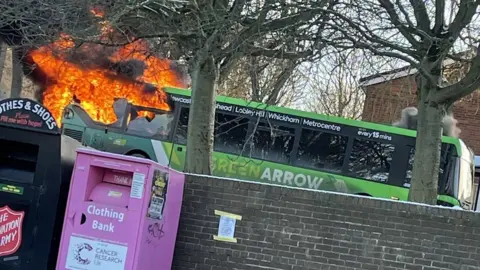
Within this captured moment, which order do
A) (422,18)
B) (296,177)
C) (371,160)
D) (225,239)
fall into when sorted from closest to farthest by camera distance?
(225,239)
(422,18)
(296,177)
(371,160)

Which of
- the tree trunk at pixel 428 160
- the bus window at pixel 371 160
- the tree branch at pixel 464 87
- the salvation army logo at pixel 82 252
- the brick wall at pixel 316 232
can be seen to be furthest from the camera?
the bus window at pixel 371 160

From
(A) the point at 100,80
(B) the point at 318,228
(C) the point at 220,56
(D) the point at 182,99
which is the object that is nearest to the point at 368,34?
(C) the point at 220,56

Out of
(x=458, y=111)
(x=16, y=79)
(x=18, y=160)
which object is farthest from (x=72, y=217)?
(x=458, y=111)

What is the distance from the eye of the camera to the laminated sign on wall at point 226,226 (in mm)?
7195

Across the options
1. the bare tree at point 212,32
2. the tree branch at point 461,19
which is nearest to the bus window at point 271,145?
the bare tree at point 212,32

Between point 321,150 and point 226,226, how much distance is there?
8.14 metres

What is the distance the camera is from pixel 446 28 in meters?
9.12

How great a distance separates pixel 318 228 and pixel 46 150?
332 cm

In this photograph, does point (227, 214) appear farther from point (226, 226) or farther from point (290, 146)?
point (290, 146)

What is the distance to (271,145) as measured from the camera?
15.0 meters

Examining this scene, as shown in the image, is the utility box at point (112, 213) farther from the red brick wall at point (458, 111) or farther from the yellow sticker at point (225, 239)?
the red brick wall at point (458, 111)

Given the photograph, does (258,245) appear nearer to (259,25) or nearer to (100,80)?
(259,25)

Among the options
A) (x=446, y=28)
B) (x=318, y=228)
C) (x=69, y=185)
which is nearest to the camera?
(x=69, y=185)

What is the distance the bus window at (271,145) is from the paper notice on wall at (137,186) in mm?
8990
